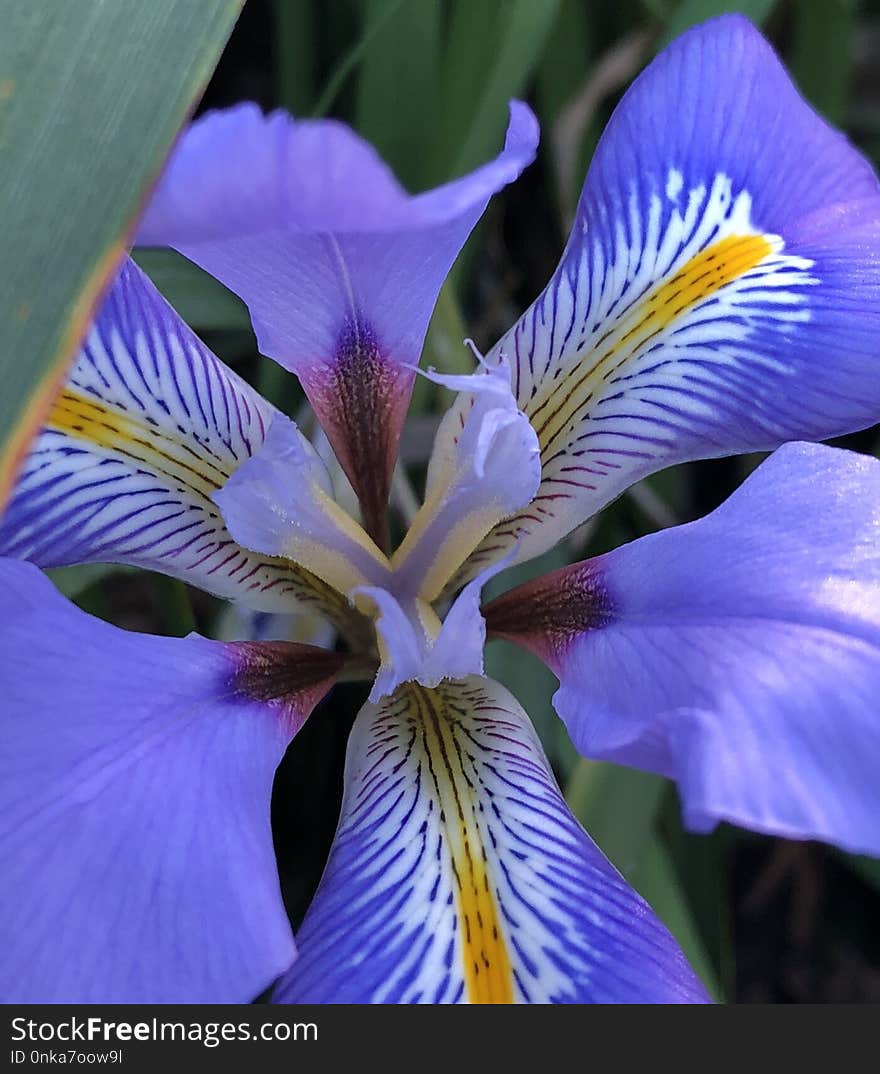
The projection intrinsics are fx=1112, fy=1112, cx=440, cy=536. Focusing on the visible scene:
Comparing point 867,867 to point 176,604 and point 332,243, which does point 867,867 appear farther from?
point 332,243

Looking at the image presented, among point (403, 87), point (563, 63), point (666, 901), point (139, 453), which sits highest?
point (563, 63)

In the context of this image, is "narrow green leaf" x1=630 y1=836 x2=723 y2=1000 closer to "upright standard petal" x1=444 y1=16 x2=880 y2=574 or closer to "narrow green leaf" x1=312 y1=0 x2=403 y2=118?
"upright standard petal" x1=444 y1=16 x2=880 y2=574

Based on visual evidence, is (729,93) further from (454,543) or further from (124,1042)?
(124,1042)

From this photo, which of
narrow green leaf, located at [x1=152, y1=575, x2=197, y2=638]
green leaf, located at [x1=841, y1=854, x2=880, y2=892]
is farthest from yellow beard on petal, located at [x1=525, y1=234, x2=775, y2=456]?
green leaf, located at [x1=841, y1=854, x2=880, y2=892]

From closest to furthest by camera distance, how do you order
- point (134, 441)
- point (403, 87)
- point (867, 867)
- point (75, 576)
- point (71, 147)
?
point (71, 147) → point (134, 441) → point (75, 576) → point (403, 87) → point (867, 867)

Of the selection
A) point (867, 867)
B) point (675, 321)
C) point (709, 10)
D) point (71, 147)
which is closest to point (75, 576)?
point (71, 147)

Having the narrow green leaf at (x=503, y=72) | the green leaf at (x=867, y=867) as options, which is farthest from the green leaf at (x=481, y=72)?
the green leaf at (x=867, y=867)

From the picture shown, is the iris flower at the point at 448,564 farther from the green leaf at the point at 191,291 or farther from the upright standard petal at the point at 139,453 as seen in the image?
the green leaf at the point at 191,291
